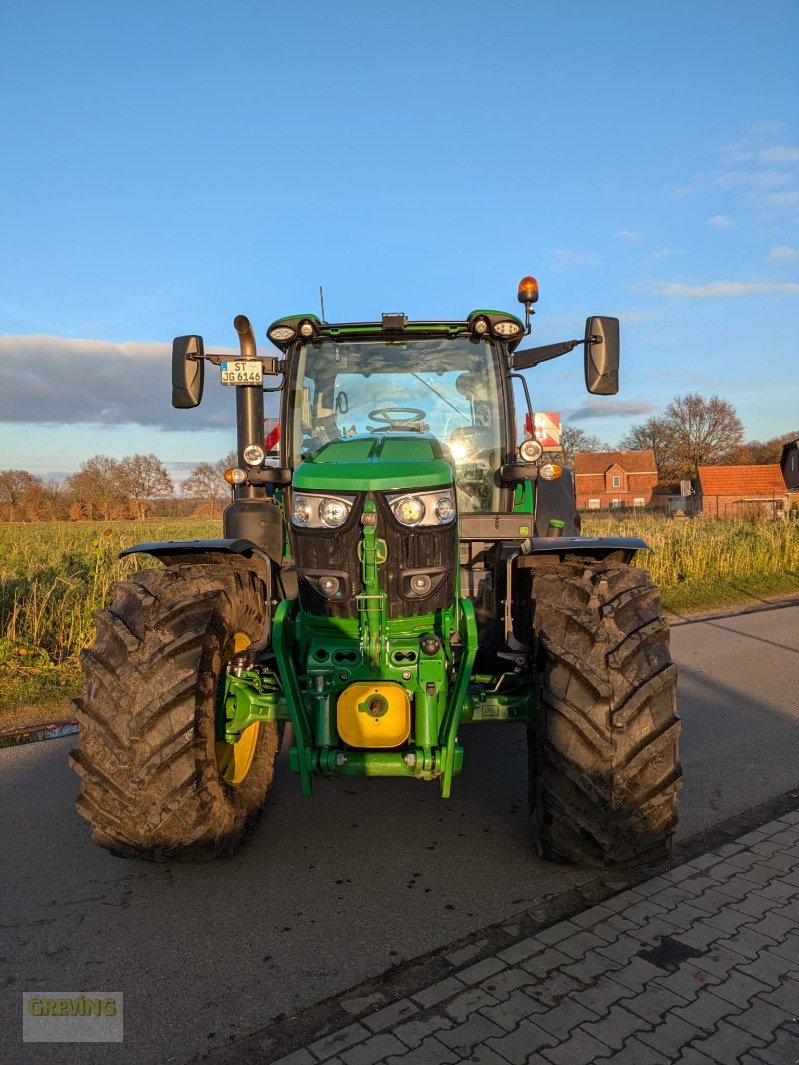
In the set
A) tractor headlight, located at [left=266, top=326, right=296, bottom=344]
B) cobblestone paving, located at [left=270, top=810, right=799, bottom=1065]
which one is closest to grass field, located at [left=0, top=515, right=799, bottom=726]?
tractor headlight, located at [left=266, top=326, right=296, bottom=344]

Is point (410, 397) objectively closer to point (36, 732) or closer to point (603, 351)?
point (603, 351)

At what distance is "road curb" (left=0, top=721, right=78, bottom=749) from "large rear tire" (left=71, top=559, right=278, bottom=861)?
8.64 ft

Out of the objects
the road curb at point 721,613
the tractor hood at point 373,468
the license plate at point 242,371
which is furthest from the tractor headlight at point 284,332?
the road curb at point 721,613

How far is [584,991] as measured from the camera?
8.61 feet

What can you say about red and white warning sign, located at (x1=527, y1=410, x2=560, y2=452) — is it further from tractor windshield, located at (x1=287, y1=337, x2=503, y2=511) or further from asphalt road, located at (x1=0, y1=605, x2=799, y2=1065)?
asphalt road, located at (x1=0, y1=605, x2=799, y2=1065)

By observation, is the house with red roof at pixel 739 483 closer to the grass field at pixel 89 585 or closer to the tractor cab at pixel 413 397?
the grass field at pixel 89 585

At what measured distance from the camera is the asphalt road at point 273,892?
103 inches

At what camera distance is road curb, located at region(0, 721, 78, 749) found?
217 inches

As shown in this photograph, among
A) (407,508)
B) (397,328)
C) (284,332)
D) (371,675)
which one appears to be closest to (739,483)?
(397,328)

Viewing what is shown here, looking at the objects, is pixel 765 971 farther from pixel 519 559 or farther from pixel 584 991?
pixel 519 559

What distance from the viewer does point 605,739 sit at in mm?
3164

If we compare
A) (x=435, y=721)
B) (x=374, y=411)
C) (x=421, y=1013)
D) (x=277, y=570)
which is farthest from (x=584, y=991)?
(x=374, y=411)

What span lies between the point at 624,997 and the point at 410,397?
10.2 feet

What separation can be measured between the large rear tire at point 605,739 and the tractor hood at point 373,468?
817mm
